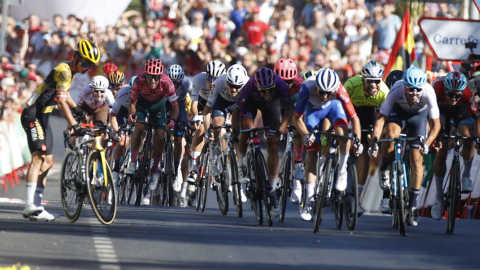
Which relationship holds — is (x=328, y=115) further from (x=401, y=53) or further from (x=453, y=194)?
(x=401, y=53)

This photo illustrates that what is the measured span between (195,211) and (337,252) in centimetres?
439

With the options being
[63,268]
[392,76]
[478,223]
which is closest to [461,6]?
[392,76]

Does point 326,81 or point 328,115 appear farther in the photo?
point 328,115

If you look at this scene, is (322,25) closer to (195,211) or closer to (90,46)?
(195,211)

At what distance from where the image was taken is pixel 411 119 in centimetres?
1056

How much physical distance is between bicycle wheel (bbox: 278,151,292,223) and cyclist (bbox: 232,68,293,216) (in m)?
0.14

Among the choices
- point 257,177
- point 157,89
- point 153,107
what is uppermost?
point 157,89

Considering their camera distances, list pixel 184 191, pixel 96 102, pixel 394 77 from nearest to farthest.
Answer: pixel 394 77 → pixel 96 102 → pixel 184 191

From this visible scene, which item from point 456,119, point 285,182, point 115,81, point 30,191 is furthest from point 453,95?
point 115,81

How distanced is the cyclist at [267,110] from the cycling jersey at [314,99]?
0.36 metres

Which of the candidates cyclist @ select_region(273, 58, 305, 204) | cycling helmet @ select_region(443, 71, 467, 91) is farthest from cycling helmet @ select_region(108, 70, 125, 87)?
cycling helmet @ select_region(443, 71, 467, 91)

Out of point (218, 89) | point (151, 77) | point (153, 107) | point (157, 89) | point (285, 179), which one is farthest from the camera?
point (153, 107)

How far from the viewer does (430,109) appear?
32.8ft

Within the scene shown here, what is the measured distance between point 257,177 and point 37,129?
248cm
